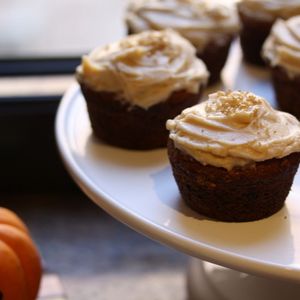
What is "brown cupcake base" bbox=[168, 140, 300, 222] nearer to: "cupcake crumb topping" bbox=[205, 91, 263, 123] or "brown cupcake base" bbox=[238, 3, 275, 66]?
"cupcake crumb topping" bbox=[205, 91, 263, 123]

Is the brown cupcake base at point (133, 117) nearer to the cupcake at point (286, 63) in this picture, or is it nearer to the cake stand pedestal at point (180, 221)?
the cake stand pedestal at point (180, 221)

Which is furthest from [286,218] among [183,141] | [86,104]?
[86,104]

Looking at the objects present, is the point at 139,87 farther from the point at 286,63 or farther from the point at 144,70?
the point at 286,63

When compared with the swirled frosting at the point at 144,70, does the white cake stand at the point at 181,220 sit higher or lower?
lower

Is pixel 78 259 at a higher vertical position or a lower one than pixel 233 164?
lower

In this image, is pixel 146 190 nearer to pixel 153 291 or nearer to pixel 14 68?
pixel 153 291

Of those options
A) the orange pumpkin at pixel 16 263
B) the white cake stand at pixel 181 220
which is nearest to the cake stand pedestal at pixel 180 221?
the white cake stand at pixel 181 220
